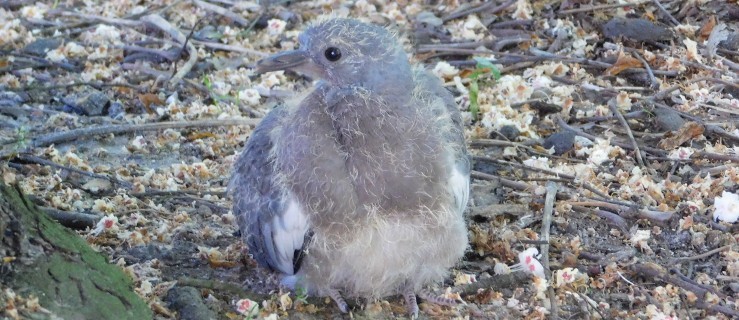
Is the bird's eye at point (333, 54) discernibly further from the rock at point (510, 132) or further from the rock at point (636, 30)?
the rock at point (636, 30)

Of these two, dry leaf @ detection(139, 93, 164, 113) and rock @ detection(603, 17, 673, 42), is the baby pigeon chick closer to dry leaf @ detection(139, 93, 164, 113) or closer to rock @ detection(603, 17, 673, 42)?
dry leaf @ detection(139, 93, 164, 113)

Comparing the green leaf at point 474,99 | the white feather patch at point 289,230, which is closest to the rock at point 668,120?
the green leaf at point 474,99

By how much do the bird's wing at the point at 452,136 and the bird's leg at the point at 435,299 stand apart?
1.13ft

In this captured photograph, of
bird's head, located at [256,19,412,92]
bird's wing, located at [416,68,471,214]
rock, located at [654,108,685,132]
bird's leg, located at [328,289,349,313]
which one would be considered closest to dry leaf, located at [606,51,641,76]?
rock, located at [654,108,685,132]

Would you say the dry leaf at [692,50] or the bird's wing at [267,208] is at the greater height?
the bird's wing at [267,208]

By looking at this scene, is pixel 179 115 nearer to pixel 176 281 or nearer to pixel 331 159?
pixel 176 281

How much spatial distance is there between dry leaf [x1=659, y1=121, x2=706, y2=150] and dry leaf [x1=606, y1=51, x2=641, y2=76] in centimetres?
76

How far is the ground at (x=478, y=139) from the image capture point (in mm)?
3832

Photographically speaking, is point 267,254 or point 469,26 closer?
point 267,254

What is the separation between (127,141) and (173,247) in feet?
4.34

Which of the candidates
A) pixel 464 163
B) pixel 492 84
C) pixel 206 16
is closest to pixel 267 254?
pixel 464 163

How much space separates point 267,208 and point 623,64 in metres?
2.72

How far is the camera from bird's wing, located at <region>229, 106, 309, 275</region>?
3545 mm

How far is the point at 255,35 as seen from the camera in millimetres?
6527
